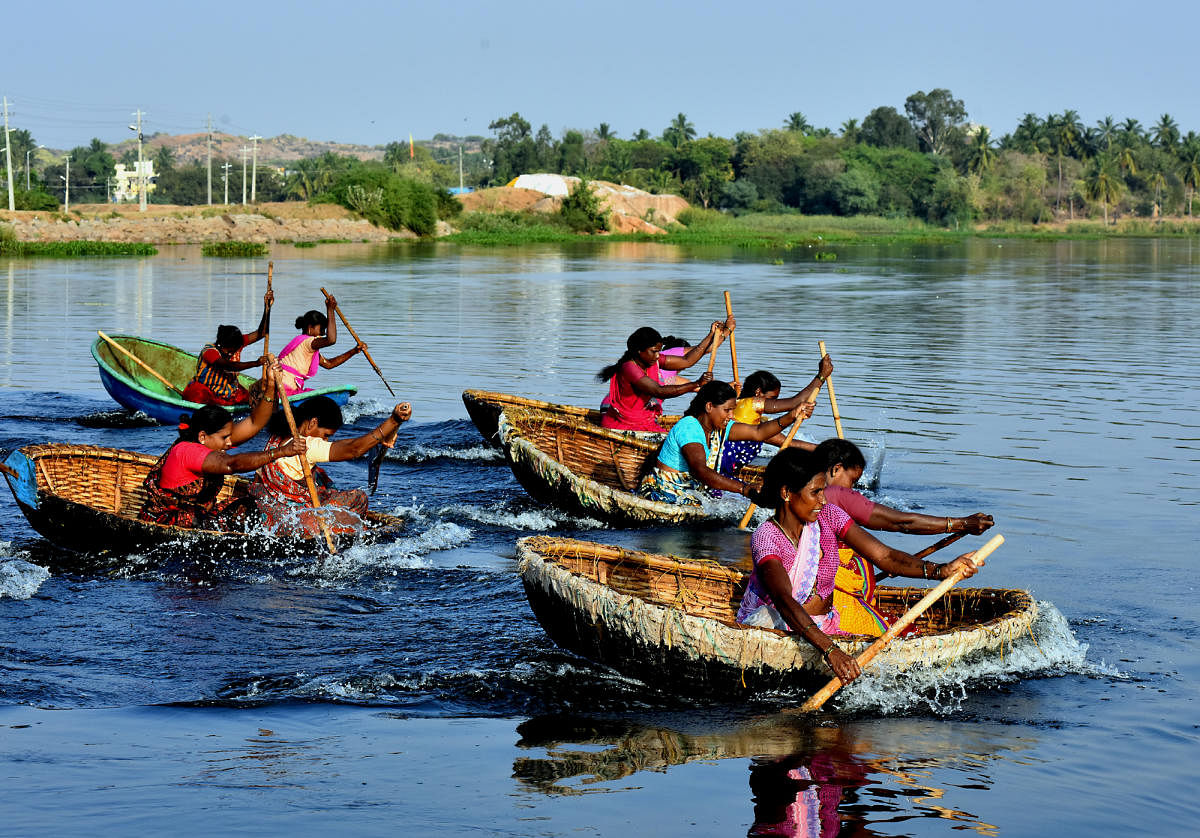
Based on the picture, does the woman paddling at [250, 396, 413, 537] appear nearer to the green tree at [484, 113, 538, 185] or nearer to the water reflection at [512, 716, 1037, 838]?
the water reflection at [512, 716, 1037, 838]

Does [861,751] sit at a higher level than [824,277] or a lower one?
lower

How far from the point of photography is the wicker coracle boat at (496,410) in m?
11.0

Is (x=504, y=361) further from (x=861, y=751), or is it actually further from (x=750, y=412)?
(x=861, y=751)

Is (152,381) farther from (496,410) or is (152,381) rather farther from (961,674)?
(961,674)

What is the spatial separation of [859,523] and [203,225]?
55144mm

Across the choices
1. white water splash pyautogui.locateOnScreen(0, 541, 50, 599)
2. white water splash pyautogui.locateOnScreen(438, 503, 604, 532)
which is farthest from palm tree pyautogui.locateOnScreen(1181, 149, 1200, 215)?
white water splash pyautogui.locateOnScreen(0, 541, 50, 599)

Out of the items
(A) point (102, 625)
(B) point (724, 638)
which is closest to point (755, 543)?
(B) point (724, 638)

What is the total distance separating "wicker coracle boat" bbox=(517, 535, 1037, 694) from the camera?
5668 millimetres

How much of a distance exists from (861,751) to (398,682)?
209 centimetres

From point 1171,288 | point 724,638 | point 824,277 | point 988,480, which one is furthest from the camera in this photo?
point 824,277

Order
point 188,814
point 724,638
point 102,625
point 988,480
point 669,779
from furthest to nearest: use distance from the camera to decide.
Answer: point 988,480 < point 102,625 < point 724,638 < point 669,779 < point 188,814

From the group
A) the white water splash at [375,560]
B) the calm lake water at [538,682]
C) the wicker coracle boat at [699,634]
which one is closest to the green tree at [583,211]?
the calm lake water at [538,682]

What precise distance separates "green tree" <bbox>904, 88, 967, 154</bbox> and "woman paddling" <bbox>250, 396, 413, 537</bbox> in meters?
103

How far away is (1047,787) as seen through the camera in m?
5.03
